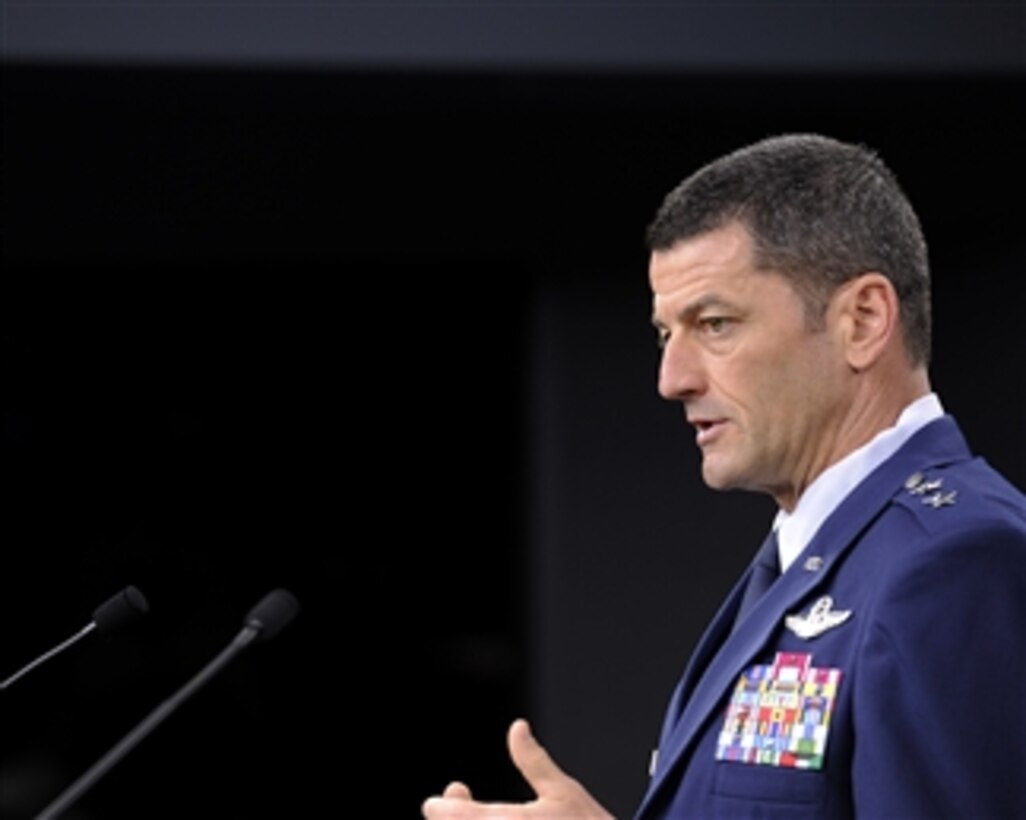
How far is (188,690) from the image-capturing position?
79.6 inches

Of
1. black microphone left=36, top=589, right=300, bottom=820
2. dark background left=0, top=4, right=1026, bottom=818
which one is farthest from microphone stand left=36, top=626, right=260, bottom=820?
dark background left=0, top=4, right=1026, bottom=818

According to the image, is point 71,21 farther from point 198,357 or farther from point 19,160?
point 198,357

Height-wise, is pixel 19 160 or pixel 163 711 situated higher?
pixel 19 160

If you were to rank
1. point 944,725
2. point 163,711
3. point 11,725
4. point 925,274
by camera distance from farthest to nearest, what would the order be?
1. point 11,725
2. point 163,711
3. point 925,274
4. point 944,725

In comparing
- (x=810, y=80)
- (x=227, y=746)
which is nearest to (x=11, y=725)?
(x=227, y=746)

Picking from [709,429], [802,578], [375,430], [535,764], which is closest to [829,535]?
[802,578]

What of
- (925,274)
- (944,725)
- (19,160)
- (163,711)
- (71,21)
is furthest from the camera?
(19,160)

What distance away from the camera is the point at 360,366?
599 centimetres

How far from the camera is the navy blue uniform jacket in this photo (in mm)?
1561

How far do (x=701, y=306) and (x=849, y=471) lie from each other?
205 mm

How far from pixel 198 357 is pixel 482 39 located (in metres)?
1.79

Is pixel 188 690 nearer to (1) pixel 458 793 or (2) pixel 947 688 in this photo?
(1) pixel 458 793

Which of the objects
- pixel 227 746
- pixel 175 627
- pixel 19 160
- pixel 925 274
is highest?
pixel 19 160

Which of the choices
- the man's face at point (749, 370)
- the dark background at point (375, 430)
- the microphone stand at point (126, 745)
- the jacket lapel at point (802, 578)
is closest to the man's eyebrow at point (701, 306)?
the man's face at point (749, 370)
